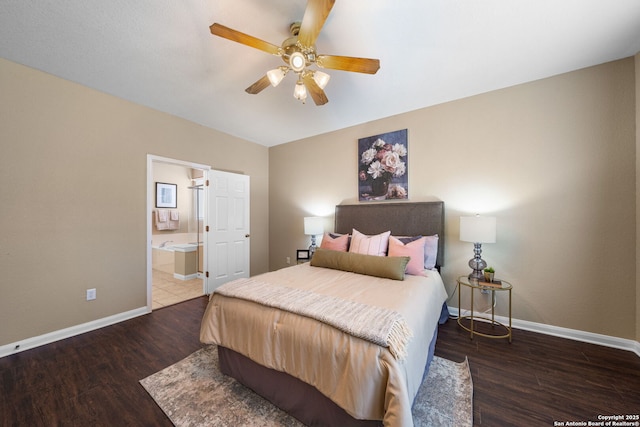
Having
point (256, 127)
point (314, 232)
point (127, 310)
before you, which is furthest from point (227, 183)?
point (127, 310)

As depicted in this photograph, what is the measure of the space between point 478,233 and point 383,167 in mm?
1490

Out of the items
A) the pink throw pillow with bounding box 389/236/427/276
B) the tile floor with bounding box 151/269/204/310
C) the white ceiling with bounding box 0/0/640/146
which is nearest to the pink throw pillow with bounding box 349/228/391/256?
the pink throw pillow with bounding box 389/236/427/276

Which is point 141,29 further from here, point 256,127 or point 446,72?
point 446,72

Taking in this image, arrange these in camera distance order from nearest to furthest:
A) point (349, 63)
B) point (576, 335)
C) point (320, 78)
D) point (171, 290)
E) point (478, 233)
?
point (349, 63), point (320, 78), point (576, 335), point (478, 233), point (171, 290)

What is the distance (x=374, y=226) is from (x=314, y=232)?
3.17 feet

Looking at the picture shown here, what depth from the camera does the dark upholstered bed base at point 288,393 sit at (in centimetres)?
122

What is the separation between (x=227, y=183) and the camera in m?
3.89

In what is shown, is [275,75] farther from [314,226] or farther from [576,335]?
[576,335]

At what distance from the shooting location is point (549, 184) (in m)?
2.33

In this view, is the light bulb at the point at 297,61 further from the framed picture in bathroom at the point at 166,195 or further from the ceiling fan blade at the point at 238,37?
the framed picture in bathroom at the point at 166,195

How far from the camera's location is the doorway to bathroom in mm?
4000

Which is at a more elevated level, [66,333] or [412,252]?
[412,252]

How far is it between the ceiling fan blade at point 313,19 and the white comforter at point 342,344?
5.97 feet

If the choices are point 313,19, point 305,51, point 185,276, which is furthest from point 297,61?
point 185,276
